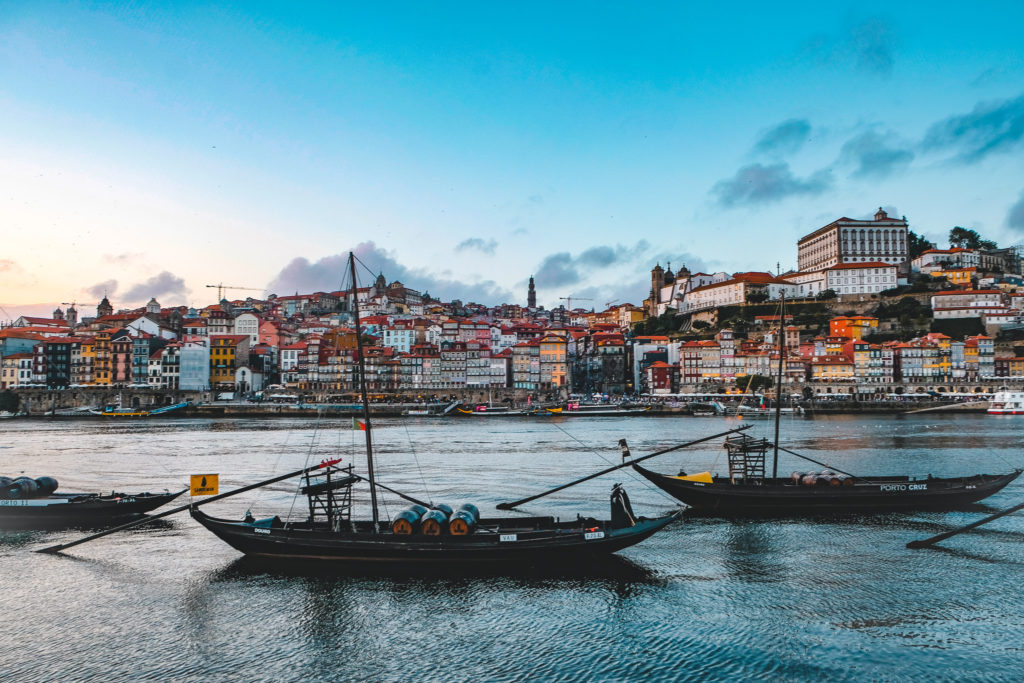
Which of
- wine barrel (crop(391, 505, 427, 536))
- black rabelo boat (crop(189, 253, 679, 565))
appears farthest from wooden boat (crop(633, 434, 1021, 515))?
wine barrel (crop(391, 505, 427, 536))

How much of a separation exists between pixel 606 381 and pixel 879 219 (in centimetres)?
5411

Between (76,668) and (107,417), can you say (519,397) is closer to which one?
(107,417)

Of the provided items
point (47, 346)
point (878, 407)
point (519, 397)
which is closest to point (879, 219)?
point (878, 407)

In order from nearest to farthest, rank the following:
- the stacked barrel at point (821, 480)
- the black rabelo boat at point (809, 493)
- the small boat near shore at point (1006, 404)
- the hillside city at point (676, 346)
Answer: the black rabelo boat at point (809, 493) → the stacked barrel at point (821, 480) → the small boat near shore at point (1006, 404) → the hillside city at point (676, 346)

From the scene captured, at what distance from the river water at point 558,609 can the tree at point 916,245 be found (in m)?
113

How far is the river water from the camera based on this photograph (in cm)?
1104

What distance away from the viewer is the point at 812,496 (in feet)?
70.2

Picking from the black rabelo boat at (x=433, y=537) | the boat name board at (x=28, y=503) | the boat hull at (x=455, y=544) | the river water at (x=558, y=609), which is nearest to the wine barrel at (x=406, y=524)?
the black rabelo boat at (x=433, y=537)

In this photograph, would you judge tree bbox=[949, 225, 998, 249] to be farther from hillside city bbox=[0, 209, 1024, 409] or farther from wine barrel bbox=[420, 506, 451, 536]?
wine barrel bbox=[420, 506, 451, 536]

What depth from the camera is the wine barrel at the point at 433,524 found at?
15.3m

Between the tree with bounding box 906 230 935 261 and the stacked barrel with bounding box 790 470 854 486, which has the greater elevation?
the tree with bounding box 906 230 935 261

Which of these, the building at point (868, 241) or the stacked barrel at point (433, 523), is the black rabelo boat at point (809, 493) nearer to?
the stacked barrel at point (433, 523)

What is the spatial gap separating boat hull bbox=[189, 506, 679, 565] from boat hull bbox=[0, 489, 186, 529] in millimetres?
5786

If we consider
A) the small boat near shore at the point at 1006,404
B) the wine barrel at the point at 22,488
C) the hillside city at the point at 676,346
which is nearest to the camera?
the wine barrel at the point at 22,488
